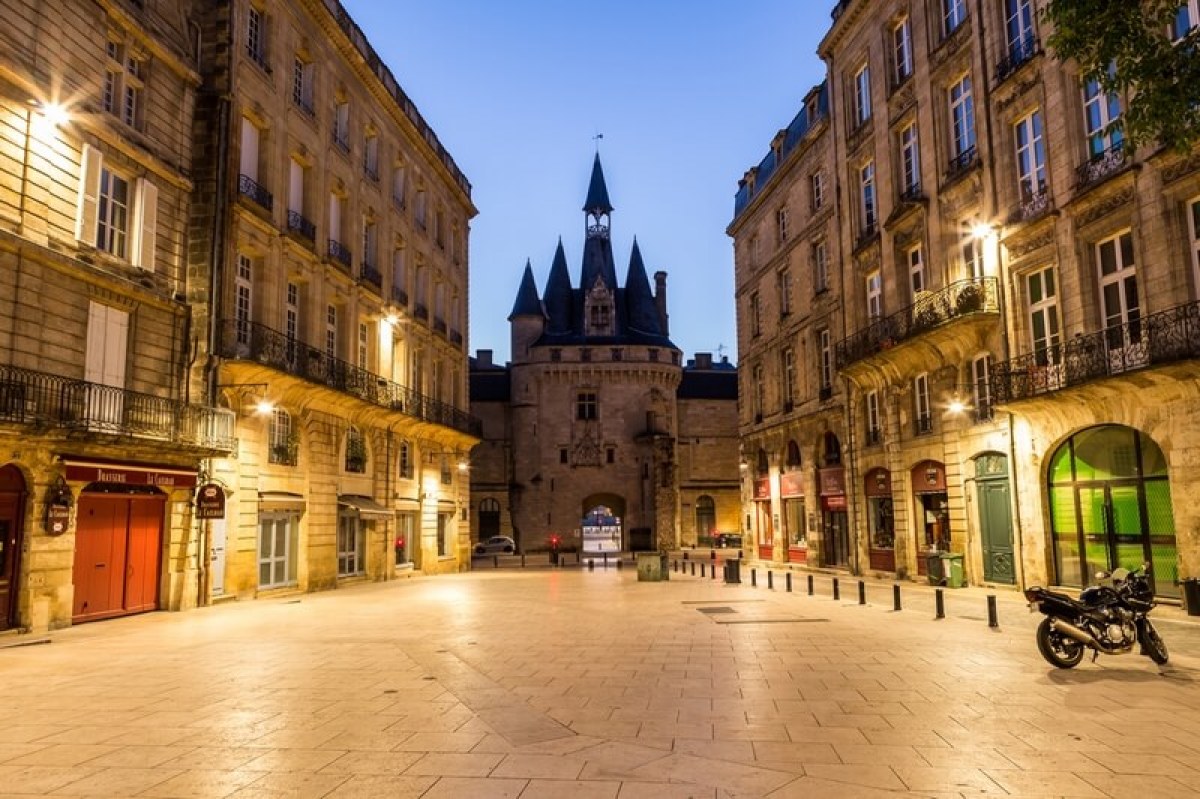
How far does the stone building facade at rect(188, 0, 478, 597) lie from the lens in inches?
707

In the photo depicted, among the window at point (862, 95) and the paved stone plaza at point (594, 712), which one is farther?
the window at point (862, 95)

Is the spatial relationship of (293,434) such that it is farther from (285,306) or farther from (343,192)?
(343,192)

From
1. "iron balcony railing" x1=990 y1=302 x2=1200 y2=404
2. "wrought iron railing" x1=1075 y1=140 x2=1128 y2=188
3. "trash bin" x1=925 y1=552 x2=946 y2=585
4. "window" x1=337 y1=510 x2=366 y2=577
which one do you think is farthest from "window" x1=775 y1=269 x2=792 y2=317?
"window" x1=337 y1=510 x2=366 y2=577

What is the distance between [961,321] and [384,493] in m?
17.0

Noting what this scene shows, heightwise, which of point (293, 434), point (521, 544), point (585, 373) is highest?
point (585, 373)

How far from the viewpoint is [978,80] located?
745 inches

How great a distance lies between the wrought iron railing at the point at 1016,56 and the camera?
17156mm

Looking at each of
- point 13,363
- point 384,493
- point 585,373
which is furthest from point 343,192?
point 585,373

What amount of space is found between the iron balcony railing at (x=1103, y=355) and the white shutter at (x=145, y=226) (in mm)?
17469

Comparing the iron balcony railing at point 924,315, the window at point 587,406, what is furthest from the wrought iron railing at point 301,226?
the window at point 587,406

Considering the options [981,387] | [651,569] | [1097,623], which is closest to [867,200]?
[981,387]

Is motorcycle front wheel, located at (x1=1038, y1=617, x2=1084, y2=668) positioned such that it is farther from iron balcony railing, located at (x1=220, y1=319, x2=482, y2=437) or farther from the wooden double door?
iron balcony railing, located at (x1=220, y1=319, x2=482, y2=437)

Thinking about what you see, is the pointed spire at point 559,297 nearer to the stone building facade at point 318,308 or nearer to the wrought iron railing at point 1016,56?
the stone building facade at point 318,308

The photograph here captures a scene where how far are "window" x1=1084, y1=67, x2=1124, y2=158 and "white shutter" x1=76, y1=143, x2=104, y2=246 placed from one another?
18.2 m
